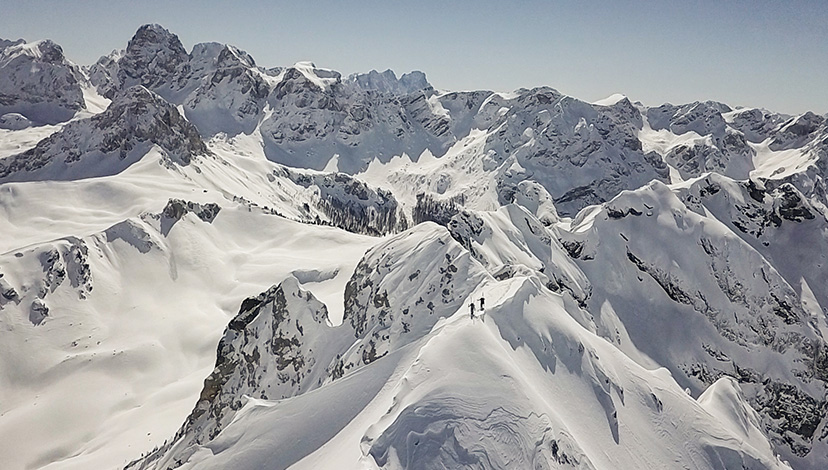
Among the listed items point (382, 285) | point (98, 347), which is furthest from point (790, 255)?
point (98, 347)

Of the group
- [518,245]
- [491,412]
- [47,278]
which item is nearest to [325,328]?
[491,412]

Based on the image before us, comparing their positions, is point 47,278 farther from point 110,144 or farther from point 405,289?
point 110,144

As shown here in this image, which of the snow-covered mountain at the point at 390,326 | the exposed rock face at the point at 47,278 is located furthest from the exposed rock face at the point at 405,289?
the exposed rock face at the point at 47,278

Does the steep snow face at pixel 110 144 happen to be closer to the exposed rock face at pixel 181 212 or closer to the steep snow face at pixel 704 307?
the exposed rock face at pixel 181 212

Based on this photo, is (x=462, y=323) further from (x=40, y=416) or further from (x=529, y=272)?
(x=40, y=416)

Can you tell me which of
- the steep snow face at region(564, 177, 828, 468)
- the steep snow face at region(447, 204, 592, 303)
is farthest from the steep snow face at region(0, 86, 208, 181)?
the steep snow face at region(564, 177, 828, 468)

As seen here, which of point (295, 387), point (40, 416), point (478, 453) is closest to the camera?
point (478, 453)

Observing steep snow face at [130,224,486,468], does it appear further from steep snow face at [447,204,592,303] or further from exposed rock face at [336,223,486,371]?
steep snow face at [447,204,592,303]

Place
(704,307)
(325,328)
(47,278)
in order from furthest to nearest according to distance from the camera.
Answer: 1. (704,307)
2. (47,278)
3. (325,328)
